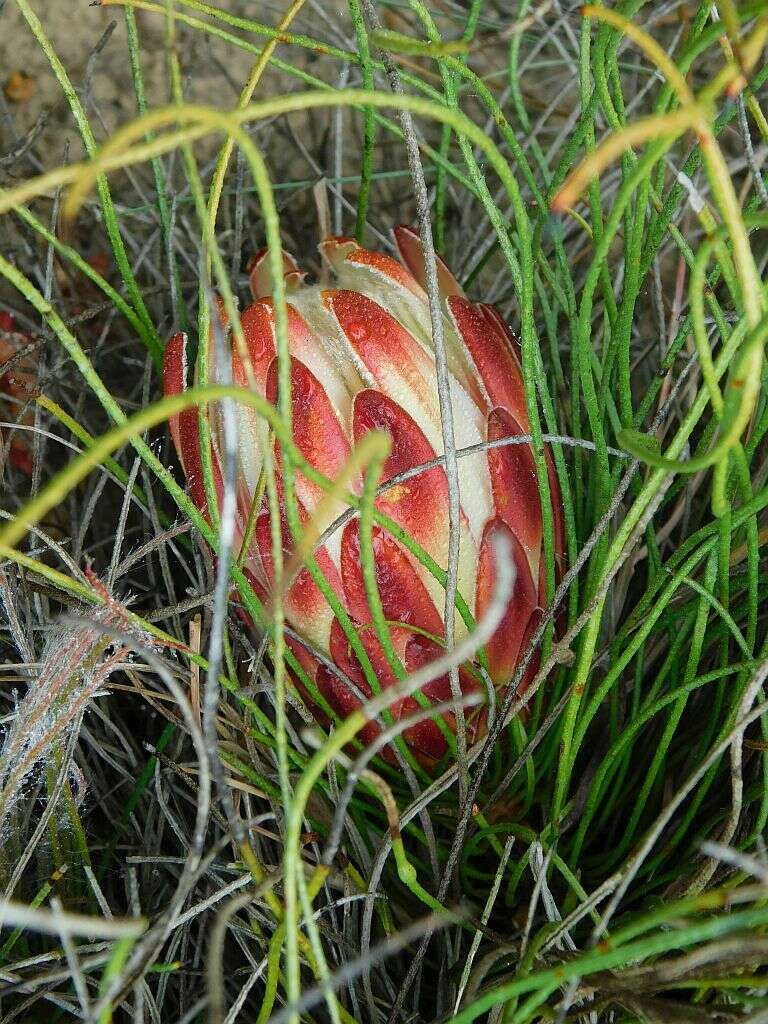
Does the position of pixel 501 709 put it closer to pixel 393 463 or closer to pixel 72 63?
pixel 393 463

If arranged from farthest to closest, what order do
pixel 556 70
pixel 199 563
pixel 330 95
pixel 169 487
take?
1. pixel 556 70
2. pixel 199 563
3. pixel 169 487
4. pixel 330 95

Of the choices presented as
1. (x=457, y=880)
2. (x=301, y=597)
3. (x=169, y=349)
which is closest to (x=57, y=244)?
(x=169, y=349)

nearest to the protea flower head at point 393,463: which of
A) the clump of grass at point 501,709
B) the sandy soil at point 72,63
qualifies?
the clump of grass at point 501,709

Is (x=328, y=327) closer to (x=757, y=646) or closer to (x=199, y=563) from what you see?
(x=199, y=563)

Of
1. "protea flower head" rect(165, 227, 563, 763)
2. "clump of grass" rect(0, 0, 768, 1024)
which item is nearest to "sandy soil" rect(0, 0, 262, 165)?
"clump of grass" rect(0, 0, 768, 1024)

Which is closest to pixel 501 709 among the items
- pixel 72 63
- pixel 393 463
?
pixel 393 463

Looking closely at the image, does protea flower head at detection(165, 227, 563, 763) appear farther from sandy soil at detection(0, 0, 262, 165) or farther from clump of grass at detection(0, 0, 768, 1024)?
sandy soil at detection(0, 0, 262, 165)
